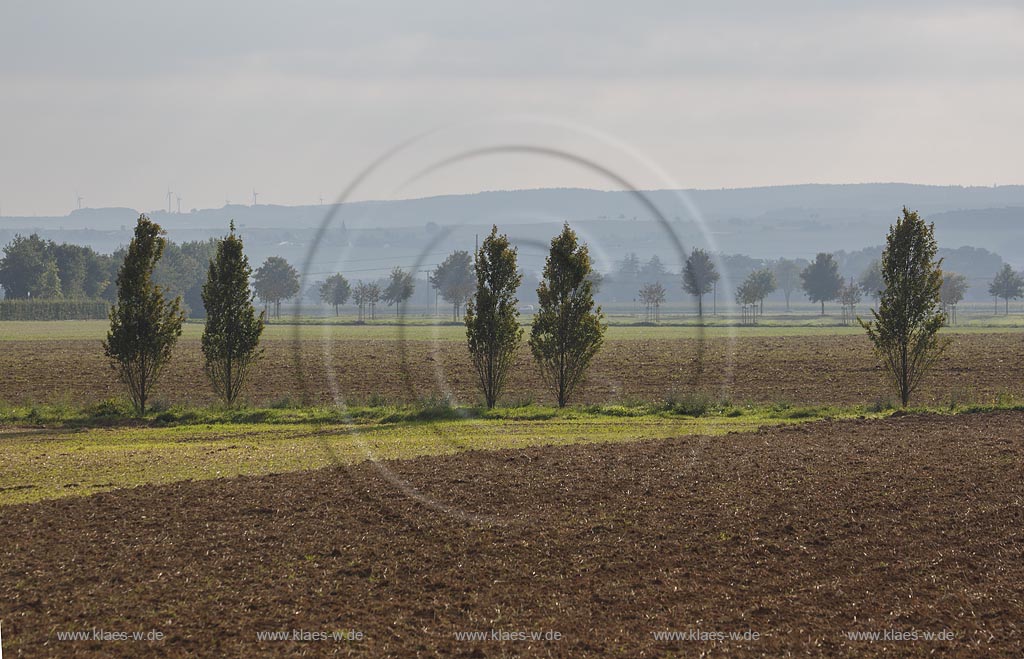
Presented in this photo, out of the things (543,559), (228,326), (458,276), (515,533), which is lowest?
(543,559)

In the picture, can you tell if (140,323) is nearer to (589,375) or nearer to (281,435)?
(281,435)

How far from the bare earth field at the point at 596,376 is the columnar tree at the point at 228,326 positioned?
1.98 m

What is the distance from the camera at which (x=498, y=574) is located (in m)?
16.0

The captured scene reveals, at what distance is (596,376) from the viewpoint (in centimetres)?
5753

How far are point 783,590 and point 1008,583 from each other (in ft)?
11.3

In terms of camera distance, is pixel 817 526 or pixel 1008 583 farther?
pixel 817 526

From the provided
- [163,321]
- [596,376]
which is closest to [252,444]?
[163,321]

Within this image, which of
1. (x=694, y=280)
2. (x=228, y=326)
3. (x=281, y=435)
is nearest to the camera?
(x=694, y=280)

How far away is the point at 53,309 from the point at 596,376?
131426mm

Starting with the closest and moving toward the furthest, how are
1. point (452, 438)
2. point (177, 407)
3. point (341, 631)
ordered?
1. point (341, 631)
2. point (452, 438)
3. point (177, 407)

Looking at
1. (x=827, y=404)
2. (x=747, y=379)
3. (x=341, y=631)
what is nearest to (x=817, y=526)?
(x=341, y=631)

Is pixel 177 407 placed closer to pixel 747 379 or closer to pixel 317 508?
pixel 317 508

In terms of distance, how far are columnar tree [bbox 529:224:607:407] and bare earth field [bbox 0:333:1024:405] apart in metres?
4.37
